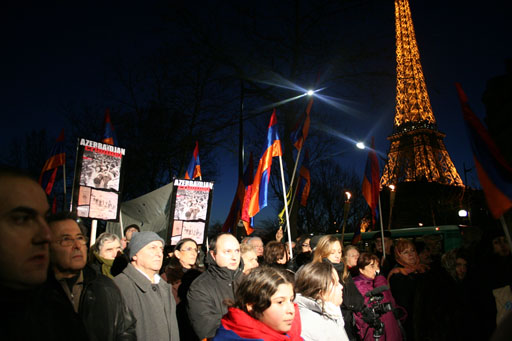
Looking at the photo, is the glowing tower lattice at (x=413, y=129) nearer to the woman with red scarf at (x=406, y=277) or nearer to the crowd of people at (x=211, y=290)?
the woman with red scarf at (x=406, y=277)

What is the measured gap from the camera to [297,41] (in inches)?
442

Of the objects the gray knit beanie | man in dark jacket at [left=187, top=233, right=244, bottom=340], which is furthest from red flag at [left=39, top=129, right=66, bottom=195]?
man in dark jacket at [left=187, top=233, right=244, bottom=340]

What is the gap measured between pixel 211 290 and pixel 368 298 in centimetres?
207

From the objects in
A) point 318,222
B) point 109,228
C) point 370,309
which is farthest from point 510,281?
point 318,222

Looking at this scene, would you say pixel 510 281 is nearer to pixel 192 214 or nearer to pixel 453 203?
pixel 192 214

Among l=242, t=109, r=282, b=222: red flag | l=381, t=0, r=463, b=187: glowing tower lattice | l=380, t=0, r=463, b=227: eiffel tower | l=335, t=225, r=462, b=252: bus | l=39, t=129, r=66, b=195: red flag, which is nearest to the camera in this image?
l=242, t=109, r=282, b=222: red flag

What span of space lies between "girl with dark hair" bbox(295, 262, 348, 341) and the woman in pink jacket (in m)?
1.00

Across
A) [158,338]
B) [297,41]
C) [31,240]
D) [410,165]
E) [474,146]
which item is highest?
[410,165]

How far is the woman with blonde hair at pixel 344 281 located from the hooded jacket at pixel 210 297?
1246mm

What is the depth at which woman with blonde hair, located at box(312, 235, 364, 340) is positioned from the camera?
4.36 metres

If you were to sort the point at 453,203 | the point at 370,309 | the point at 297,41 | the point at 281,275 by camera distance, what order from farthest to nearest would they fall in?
the point at 453,203, the point at 297,41, the point at 370,309, the point at 281,275

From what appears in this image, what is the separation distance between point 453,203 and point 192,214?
32189 millimetres

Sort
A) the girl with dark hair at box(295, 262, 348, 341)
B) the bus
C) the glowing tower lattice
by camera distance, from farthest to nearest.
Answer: the glowing tower lattice, the bus, the girl with dark hair at box(295, 262, 348, 341)

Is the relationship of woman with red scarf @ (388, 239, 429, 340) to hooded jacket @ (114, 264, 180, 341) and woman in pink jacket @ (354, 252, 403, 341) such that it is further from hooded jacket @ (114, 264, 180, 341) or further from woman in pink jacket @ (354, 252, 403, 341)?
hooded jacket @ (114, 264, 180, 341)
